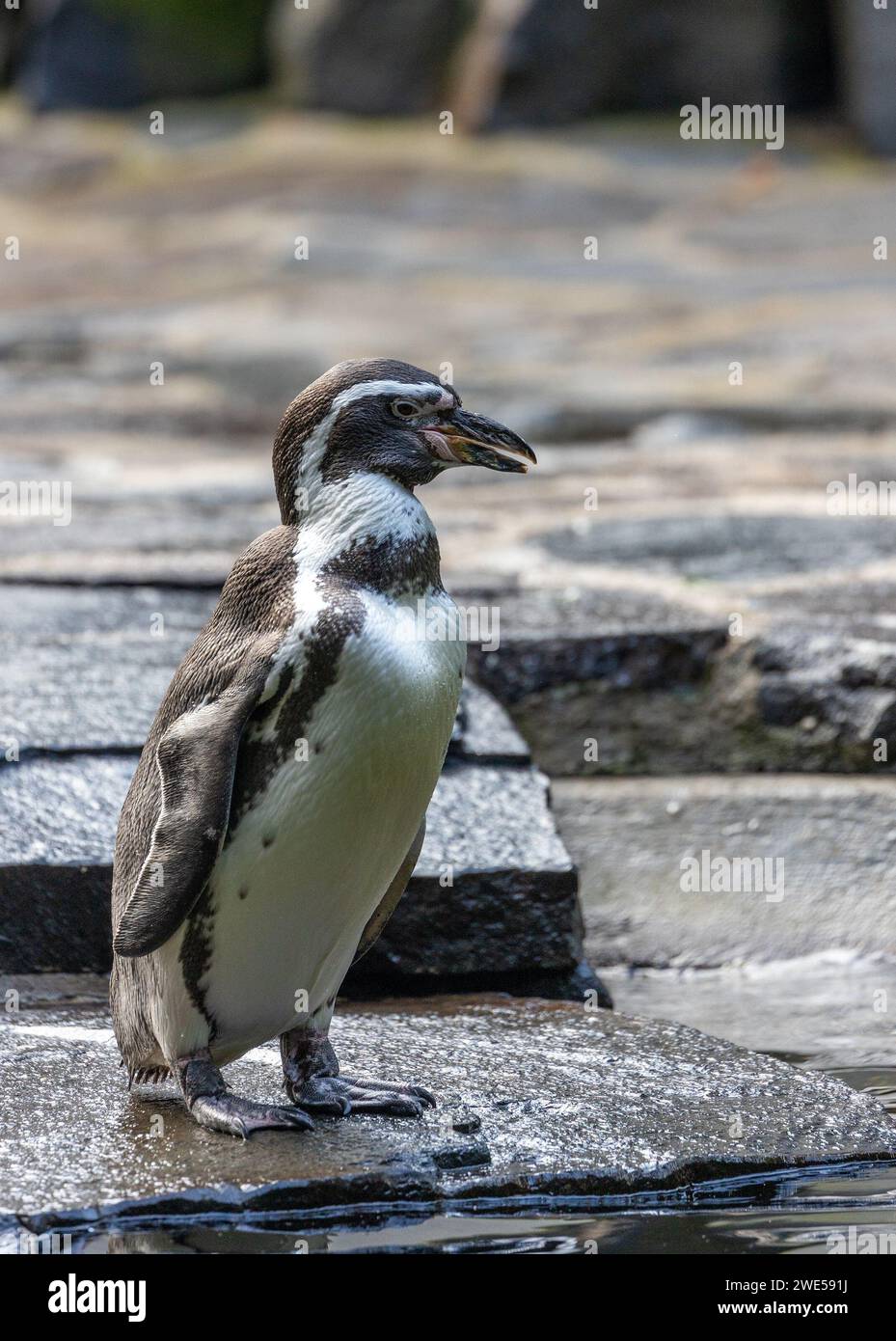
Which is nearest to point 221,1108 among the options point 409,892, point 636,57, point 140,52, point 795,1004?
point 409,892

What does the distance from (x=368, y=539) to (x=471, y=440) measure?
0.20m

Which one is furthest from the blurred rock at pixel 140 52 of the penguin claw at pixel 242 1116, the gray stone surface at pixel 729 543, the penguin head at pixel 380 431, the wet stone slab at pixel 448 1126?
the penguin claw at pixel 242 1116

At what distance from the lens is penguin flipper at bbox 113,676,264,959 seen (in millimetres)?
2393

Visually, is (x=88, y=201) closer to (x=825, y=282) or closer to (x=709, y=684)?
(x=825, y=282)

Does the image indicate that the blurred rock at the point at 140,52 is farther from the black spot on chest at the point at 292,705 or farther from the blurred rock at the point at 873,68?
the black spot on chest at the point at 292,705

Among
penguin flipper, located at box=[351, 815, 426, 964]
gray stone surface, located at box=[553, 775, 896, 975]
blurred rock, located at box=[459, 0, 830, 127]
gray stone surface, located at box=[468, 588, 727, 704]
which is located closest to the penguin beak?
penguin flipper, located at box=[351, 815, 426, 964]

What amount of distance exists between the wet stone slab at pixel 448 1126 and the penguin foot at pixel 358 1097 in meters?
0.03

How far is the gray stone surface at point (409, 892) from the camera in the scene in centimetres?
322

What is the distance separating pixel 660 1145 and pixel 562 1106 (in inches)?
7.4

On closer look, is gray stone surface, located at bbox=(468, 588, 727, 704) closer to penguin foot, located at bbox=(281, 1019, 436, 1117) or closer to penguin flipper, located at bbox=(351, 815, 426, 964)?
penguin flipper, located at bbox=(351, 815, 426, 964)

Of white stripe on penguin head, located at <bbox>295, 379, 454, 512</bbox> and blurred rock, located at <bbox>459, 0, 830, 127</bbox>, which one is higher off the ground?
blurred rock, located at <bbox>459, 0, 830, 127</bbox>

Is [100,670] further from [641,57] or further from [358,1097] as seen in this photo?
[641,57]

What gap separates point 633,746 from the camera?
169 inches

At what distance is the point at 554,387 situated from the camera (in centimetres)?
907
